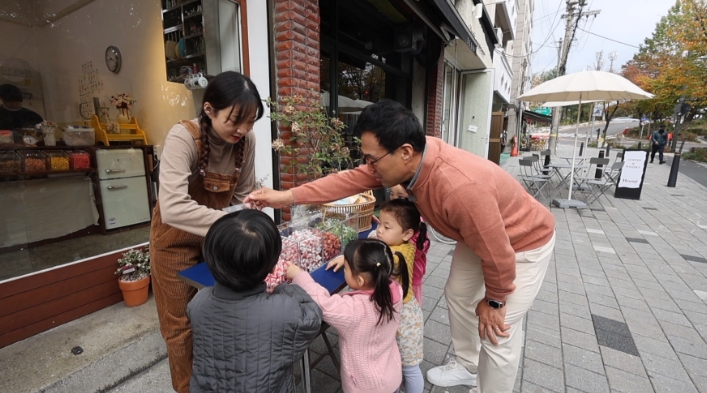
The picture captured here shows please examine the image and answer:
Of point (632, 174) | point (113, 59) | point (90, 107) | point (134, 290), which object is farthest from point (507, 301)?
point (632, 174)

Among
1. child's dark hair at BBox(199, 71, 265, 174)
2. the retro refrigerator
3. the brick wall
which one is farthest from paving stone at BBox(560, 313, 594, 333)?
the retro refrigerator

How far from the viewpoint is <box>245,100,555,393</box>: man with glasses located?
1.28 m

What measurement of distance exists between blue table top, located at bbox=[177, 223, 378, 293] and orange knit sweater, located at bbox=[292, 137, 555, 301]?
55 centimetres

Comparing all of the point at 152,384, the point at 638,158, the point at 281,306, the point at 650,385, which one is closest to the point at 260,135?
the point at 152,384

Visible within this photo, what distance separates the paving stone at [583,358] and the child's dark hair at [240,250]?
2.33 metres

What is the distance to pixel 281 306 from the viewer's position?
44.4 inches

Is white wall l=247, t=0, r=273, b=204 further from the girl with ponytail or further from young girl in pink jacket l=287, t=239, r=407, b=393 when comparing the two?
young girl in pink jacket l=287, t=239, r=407, b=393

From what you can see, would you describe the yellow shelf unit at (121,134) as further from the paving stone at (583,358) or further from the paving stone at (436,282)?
the paving stone at (583,358)

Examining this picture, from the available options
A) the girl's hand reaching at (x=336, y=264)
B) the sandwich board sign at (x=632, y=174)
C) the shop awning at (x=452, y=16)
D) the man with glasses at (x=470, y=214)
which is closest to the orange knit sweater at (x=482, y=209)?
the man with glasses at (x=470, y=214)

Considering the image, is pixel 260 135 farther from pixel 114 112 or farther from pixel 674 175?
pixel 674 175

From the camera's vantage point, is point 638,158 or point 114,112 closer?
point 114,112

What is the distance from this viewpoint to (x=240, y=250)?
3.43 feet

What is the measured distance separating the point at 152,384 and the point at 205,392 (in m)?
1.18

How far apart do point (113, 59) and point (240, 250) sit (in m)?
4.68
